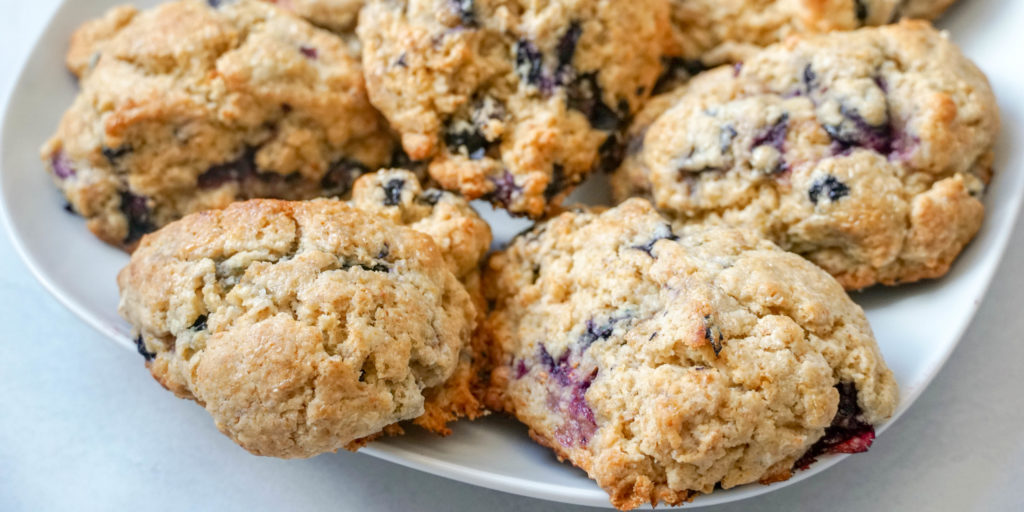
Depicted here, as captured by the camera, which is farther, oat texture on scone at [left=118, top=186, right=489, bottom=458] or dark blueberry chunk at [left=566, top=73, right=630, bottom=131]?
dark blueberry chunk at [left=566, top=73, right=630, bottom=131]

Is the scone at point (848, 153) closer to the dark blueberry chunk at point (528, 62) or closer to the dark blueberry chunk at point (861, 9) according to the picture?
the dark blueberry chunk at point (861, 9)

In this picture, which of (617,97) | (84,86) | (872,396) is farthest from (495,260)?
(84,86)

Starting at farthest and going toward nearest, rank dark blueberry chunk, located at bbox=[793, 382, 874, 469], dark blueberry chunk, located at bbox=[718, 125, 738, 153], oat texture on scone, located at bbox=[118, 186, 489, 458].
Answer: dark blueberry chunk, located at bbox=[718, 125, 738, 153], dark blueberry chunk, located at bbox=[793, 382, 874, 469], oat texture on scone, located at bbox=[118, 186, 489, 458]

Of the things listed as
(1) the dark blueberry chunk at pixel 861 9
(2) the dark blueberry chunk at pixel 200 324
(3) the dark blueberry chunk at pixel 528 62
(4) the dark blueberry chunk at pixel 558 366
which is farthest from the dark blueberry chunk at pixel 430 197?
(1) the dark blueberry chunk at pixel 861 9

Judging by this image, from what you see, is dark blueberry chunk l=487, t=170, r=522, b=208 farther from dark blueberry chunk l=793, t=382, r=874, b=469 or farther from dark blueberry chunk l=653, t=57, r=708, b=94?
dark blueberry chunk l=793, t=382, r=874, b=469

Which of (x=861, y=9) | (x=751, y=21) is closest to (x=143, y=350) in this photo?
(x=751, y=21)

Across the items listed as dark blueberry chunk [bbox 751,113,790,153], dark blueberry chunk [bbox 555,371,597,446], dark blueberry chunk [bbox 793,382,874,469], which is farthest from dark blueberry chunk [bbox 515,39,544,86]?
dark blueberry chunk [bbox 793,382,874,469]

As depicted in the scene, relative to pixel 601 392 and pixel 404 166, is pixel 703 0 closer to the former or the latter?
pixel 404 166
